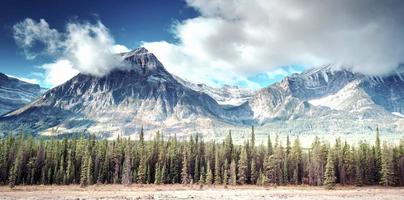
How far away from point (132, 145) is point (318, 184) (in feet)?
240

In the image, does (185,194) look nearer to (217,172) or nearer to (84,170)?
(217,172)

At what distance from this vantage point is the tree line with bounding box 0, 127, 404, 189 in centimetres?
12850

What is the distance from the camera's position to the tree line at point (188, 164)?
128 meters

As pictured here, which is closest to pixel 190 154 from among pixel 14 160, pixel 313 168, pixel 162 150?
pixel 162 150

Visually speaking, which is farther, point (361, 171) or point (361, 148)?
point (361, 148)

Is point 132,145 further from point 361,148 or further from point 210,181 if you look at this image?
point 361,148

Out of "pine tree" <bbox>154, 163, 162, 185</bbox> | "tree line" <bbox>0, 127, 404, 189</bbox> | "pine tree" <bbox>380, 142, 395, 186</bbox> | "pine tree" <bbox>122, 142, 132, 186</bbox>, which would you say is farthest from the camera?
"pine tree" <bbox>154, 163, 162, 185</bbox>

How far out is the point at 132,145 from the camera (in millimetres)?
153750

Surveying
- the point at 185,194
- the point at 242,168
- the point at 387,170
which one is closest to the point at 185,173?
the point at 242,168

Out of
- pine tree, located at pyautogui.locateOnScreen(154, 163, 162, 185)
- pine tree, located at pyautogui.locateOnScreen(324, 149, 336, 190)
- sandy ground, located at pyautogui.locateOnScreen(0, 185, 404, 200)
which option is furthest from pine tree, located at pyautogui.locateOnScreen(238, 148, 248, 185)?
sandy ground, located at pyautogui.locateOnScreen(0, 185, 404, 200)

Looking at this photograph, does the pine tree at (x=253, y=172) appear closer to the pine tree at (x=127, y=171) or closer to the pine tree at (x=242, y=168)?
the pine tree at (x=242, y=168)

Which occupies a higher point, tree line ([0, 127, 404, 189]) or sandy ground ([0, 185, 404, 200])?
tree line ([0, 127, 404, 189])

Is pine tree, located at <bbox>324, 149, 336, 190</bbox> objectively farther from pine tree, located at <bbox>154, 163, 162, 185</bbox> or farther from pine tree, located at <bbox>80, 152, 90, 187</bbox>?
pine tree, located at <bbox>80, 152, 90, 187</bbox>

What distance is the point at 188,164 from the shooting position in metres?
141
